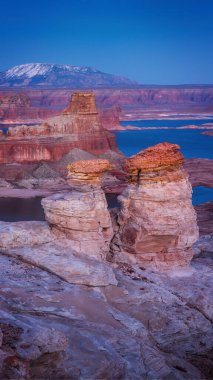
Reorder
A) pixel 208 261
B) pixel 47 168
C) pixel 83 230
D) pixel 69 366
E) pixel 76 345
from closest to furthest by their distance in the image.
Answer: pixel 69 366 < pixel 76 345 < pixel 83 230 < pixel 208 261 < pixel 47 168

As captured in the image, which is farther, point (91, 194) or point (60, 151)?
point (60, 151)

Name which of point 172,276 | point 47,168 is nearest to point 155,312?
point 172,276

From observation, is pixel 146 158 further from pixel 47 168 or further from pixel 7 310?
pixel 47 168

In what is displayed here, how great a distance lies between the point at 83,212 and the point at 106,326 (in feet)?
14.9

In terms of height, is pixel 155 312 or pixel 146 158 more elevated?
pixel 146 158

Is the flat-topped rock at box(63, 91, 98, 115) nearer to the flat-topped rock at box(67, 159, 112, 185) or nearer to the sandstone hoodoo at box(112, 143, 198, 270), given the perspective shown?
the flat-topped rock at box(67, 159, 112, 185)

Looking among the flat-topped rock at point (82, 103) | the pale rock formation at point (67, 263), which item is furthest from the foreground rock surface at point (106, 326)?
the flat-topped rock at point (82, 103)

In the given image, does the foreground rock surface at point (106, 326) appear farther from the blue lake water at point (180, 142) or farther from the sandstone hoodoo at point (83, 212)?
the blue lake water at point (180, 142)

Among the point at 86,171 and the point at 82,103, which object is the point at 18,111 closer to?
the point at 82,103

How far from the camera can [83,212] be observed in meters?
14.2

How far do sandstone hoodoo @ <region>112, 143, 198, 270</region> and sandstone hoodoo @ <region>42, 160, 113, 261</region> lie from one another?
78 centimetres

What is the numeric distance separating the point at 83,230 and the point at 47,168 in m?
41.2

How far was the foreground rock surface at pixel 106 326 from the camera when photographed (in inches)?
328

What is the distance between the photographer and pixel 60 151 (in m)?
57.9
